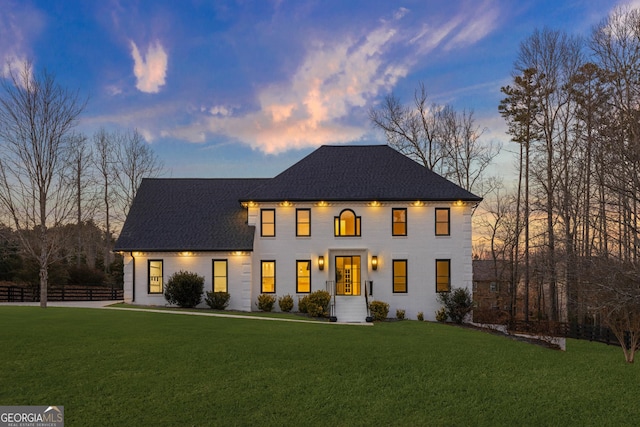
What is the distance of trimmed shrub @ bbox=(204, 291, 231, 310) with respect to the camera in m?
23.4

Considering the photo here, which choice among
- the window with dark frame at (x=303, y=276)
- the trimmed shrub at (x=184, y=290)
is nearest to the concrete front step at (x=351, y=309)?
the window with dark frame at (x=303, y=276)

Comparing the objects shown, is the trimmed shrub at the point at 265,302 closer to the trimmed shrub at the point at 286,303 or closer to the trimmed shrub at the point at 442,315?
the trimmed shrub at the point at 286,303

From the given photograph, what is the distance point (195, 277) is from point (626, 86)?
21308 mm

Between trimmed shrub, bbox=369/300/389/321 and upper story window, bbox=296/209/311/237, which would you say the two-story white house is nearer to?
upper story window, bbox=296/209/311/237

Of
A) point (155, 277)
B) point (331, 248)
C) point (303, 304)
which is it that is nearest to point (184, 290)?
point (155, 277)

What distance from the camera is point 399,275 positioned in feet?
79.7

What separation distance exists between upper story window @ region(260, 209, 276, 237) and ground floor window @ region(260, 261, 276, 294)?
164cm

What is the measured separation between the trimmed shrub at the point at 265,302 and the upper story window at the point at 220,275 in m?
2.07

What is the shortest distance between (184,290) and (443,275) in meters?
13.7

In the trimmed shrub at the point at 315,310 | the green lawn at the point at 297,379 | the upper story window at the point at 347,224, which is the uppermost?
the upper story window at the point at 347,224

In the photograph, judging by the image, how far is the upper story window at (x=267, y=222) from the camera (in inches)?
977

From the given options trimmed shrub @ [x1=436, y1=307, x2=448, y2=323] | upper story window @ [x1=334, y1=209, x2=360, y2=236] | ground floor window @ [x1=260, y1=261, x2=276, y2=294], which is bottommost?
trimmed shrub @ [x1=436, y1=307, x2=448, y2=323]

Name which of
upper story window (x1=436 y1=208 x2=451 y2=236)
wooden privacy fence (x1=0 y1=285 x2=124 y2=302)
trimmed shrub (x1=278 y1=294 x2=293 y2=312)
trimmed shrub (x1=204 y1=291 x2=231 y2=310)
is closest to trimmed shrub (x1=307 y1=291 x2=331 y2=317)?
trimmed shrub (x1=278 y1=294 x2=293 y2=312)

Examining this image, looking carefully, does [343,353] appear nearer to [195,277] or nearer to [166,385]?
[166,385]
